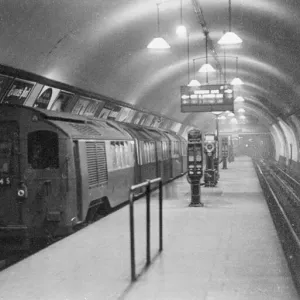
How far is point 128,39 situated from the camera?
709 inches

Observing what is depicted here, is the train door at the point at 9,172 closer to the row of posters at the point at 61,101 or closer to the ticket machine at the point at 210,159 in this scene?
the row of posters at the point at 61,101

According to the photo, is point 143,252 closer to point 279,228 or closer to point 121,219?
point 121,219

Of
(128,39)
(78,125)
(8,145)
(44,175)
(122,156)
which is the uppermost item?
(128,39)

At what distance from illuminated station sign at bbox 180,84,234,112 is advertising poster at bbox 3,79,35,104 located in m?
8.06

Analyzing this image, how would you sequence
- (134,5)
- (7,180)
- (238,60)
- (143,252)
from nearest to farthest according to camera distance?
(143,252) → (7,180) → (134,5) → (238,60)

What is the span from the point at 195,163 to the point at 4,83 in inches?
208

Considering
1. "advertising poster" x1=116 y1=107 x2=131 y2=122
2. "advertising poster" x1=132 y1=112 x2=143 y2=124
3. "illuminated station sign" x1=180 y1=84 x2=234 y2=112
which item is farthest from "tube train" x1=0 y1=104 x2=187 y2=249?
"advertising poster" x1=132 y1=112 x2=143 y2=124

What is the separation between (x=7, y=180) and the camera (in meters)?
12.1

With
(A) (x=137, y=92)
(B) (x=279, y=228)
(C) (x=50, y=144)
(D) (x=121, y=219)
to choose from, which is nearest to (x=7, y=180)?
(C) (x=50, y=144)

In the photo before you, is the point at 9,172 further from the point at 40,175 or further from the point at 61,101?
the point at 61,101

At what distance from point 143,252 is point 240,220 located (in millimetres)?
4312

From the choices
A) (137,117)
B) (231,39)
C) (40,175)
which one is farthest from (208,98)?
(40,175)

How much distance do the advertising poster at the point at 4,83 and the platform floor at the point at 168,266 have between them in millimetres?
4152

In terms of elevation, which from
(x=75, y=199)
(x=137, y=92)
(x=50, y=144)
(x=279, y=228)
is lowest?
(x=279, y=228)
